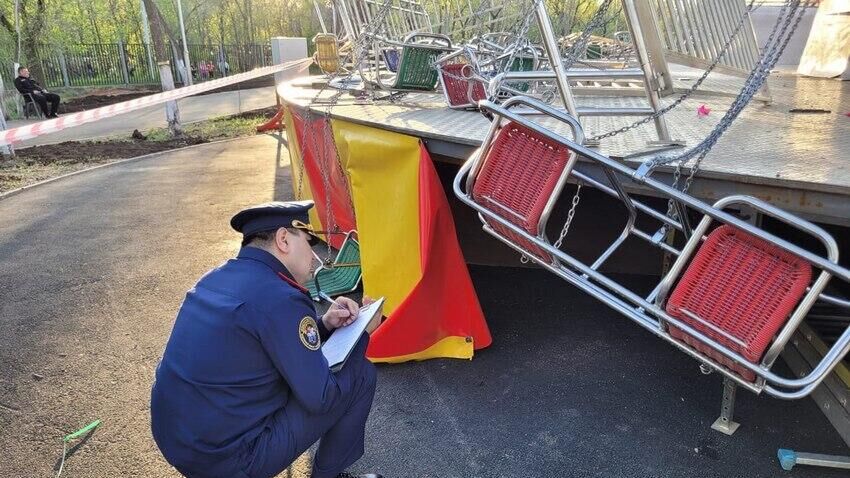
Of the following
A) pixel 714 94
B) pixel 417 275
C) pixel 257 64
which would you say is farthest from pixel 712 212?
pixel 257 64

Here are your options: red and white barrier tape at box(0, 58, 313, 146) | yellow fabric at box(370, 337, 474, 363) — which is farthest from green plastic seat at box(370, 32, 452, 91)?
red and white barrier tape at box(0, 58, 313, 146)

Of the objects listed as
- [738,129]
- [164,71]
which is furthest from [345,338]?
[164,71]

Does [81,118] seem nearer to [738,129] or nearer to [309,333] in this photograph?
[309,333]

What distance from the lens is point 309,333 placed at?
2006mm

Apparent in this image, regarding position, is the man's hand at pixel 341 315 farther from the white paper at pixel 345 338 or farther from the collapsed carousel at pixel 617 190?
the collapsed carousel at pixel 617 190

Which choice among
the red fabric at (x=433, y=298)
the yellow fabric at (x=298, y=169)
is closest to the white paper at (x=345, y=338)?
the red fabric at (x=433, y=298)

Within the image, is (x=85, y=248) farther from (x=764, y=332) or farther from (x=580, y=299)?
(x=764, y=332)

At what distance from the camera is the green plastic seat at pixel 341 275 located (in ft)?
14.9

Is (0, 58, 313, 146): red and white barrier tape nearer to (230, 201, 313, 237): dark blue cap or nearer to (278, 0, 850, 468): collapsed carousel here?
(278, 0, 850, 468): collapsed carousel

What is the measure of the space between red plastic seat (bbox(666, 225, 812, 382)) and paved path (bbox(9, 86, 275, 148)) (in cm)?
1314

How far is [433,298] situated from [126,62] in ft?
95.1

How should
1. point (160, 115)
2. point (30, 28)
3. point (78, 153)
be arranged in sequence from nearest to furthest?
point (78, 153)
point (160, 115)
point (30, 28)

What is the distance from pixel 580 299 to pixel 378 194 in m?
1.75

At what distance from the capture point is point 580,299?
445cm
